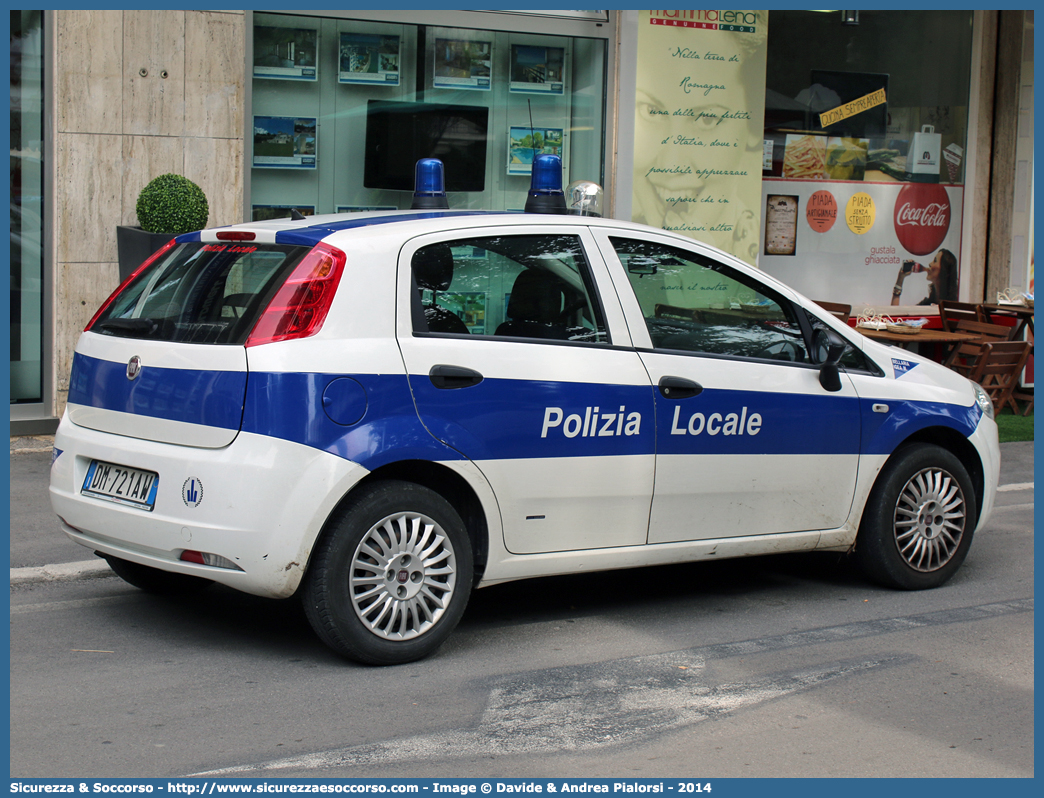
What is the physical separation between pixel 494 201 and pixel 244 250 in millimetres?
6935

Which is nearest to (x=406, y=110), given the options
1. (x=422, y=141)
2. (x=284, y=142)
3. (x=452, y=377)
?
(x=422, y=141)

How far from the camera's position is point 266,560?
4375 millimetres

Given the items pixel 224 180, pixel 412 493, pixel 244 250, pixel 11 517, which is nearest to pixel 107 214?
pixel 224 180

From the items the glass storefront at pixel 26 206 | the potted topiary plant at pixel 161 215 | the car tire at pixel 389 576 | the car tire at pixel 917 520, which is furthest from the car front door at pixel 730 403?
the glass storefront at pixel 26 206

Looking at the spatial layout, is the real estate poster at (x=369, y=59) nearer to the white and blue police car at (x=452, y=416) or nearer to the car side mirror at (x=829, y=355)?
the white and blue police car at (x=452, y=416)

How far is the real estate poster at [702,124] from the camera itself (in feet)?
38.4

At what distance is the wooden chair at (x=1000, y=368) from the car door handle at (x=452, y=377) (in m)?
8.77

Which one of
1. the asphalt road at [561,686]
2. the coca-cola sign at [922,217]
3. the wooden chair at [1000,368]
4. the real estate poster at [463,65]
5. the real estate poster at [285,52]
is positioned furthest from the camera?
the coca-cola sign at [922,217]

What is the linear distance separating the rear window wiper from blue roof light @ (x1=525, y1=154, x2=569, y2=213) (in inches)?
68.3

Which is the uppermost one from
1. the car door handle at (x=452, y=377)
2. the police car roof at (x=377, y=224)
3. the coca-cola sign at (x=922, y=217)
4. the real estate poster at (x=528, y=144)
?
the real estate poster at (x=528, y=144)

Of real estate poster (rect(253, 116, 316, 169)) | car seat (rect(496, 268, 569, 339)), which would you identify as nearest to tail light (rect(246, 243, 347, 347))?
car seat (rect(496, 268, 569, 339))

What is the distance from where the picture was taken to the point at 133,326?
15.9ft

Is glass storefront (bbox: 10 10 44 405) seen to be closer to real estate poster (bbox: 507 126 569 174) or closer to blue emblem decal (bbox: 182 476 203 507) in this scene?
real estate poster (bbox: 507 126 569 174)

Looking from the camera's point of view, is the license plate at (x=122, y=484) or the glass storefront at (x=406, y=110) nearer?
the license plate at (x=122, y=484)
